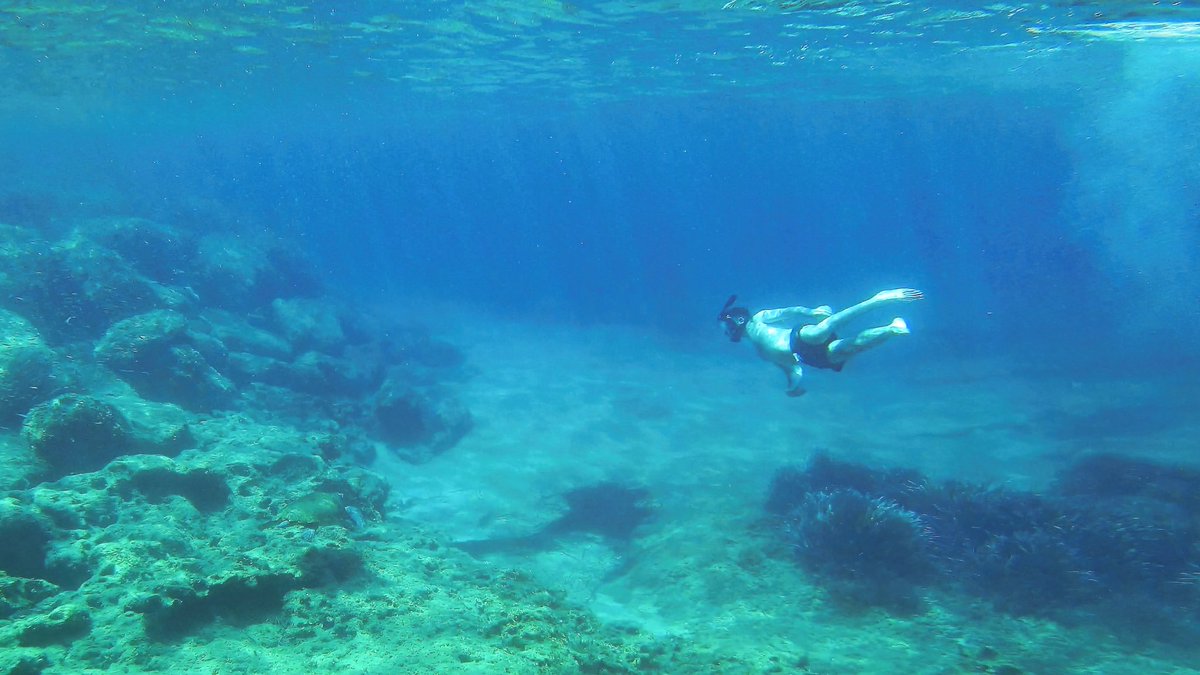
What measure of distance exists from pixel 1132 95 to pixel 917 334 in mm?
19041

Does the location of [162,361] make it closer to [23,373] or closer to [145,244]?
[23,373]

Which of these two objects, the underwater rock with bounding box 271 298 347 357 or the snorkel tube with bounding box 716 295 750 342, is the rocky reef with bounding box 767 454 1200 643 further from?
the underwater rock with bounding box 271 298 347 357

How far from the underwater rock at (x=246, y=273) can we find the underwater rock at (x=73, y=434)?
1467 cm

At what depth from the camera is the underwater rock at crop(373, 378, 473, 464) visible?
48.2ft

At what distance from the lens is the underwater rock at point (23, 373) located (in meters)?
9.09

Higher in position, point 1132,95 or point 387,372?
point 1132,95

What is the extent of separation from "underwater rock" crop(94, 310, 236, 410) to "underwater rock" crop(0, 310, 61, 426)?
1492 mm

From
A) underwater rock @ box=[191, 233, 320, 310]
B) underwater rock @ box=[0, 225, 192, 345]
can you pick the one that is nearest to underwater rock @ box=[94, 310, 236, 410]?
underwater rock @ box=[0, 225, 192, 345]

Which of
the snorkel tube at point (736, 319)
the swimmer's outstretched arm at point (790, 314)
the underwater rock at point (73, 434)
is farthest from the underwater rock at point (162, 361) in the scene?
the swimmer's outstretched arm at point (790, 314)

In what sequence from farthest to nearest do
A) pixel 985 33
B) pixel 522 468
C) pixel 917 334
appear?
pixel 917 334 < pixel 985 33 < pixel 522 468

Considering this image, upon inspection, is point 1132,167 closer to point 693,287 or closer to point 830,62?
point 693,287

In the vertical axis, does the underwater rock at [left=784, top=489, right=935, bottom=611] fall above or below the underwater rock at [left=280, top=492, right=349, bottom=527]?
below

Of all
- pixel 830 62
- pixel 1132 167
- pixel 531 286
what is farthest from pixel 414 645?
pixel 1132 167

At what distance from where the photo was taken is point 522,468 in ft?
43.9
